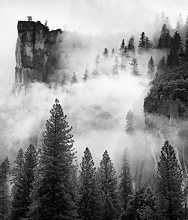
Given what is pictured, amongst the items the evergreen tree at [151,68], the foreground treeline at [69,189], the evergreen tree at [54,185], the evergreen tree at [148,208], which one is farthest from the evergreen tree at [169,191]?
the evergreen tree at [151,68]

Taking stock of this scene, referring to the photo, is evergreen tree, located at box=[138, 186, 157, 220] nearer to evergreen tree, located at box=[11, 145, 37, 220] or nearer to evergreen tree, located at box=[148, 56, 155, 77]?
evergreen tree, located at box=[11, 145, 37, 220]

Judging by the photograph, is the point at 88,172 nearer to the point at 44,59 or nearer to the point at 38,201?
the point at 38,201

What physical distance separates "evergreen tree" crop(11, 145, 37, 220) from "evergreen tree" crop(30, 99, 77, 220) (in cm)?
719

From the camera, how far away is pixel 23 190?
43.8 meters

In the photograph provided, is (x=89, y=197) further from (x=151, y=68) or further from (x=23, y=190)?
(x=151, y=68)

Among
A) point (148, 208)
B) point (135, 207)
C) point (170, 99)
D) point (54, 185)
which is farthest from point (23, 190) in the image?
point (170, 99)

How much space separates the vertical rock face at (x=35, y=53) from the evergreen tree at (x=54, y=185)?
10841 cm

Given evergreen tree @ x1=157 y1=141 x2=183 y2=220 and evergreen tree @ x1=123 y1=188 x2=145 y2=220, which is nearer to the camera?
evergreen tree @ x1=157 y1=141 x2=183 y2=220

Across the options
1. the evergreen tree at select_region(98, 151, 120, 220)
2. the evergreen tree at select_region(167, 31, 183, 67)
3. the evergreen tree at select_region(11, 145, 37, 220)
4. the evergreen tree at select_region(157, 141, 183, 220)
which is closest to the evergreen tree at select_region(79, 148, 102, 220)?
the evergreen tree at select_region(98, 151, 120, 220)

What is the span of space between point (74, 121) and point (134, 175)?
42.4m

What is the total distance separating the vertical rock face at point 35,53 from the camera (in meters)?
144

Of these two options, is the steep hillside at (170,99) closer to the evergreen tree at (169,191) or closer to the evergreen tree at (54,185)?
the evergreen tree at (169,191)

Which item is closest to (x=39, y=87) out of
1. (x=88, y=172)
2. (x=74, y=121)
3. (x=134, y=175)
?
(x=74, y=121)

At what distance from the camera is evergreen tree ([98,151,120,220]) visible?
50.7m
